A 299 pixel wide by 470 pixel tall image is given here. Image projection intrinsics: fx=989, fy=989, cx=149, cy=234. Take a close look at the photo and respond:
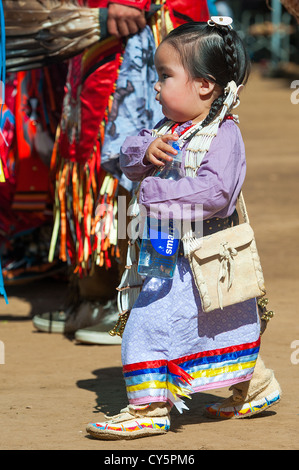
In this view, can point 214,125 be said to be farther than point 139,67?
No

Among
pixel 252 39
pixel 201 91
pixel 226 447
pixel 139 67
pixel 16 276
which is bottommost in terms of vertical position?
pixel 252 39

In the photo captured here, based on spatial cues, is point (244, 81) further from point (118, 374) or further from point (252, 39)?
point (252, 39)

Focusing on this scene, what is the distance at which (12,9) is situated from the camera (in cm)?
450

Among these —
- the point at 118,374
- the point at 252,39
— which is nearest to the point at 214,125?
the point at 118,374

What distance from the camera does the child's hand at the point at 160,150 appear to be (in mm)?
3115

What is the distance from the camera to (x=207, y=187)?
306 centimetres

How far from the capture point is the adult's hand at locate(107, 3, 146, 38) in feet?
14.1

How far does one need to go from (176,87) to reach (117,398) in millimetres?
1199

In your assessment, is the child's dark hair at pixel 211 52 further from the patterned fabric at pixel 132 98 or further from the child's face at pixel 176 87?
the patterned fabric at pixel 132 98

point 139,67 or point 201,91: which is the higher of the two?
point 201,91

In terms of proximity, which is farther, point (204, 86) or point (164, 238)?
point (204, 86)

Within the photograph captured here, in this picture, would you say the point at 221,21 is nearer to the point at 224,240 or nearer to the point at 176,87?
the point at 176,87

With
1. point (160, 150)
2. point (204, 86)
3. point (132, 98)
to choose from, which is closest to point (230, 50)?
point (204, 86)

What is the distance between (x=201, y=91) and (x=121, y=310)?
0.79 m
